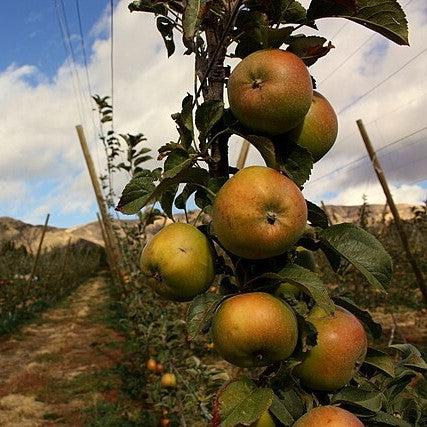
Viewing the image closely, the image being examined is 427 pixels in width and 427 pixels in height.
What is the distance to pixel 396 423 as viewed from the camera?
3.11ft

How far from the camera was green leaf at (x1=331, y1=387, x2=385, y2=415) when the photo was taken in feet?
3.01

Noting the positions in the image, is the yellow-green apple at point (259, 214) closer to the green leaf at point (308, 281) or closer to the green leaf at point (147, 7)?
the green leaf at point (308, 281)

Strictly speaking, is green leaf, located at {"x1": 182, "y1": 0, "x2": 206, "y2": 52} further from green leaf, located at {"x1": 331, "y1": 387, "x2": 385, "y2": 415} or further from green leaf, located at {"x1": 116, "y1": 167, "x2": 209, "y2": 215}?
green leaf, located at {"x1": 331, "y1": 387, "x2": 385, "y2": 415}

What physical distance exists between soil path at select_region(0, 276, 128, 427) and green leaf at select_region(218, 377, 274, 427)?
5.02 metres

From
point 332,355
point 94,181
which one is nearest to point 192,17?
point 332,355

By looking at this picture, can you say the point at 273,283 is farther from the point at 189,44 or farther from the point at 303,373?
the point at 189,44

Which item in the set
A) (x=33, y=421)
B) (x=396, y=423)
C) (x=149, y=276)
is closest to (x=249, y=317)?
(x=149, y=276)

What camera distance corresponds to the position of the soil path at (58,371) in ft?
18.7

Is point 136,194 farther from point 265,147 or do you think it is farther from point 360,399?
point 360,399

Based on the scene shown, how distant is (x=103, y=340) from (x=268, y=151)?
30.4 feet

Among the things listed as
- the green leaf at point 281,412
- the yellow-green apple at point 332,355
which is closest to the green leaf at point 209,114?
the yellow-green apple at point 332,355

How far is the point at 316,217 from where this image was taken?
101 centimetres

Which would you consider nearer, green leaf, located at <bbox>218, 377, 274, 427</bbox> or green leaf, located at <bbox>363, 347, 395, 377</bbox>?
green leaf, located at <bbox>218, 377, 274, 427</bbox>

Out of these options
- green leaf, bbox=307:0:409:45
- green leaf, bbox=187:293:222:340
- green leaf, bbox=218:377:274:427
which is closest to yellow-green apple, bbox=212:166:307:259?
green leaf, bbox=187:293:222:340
